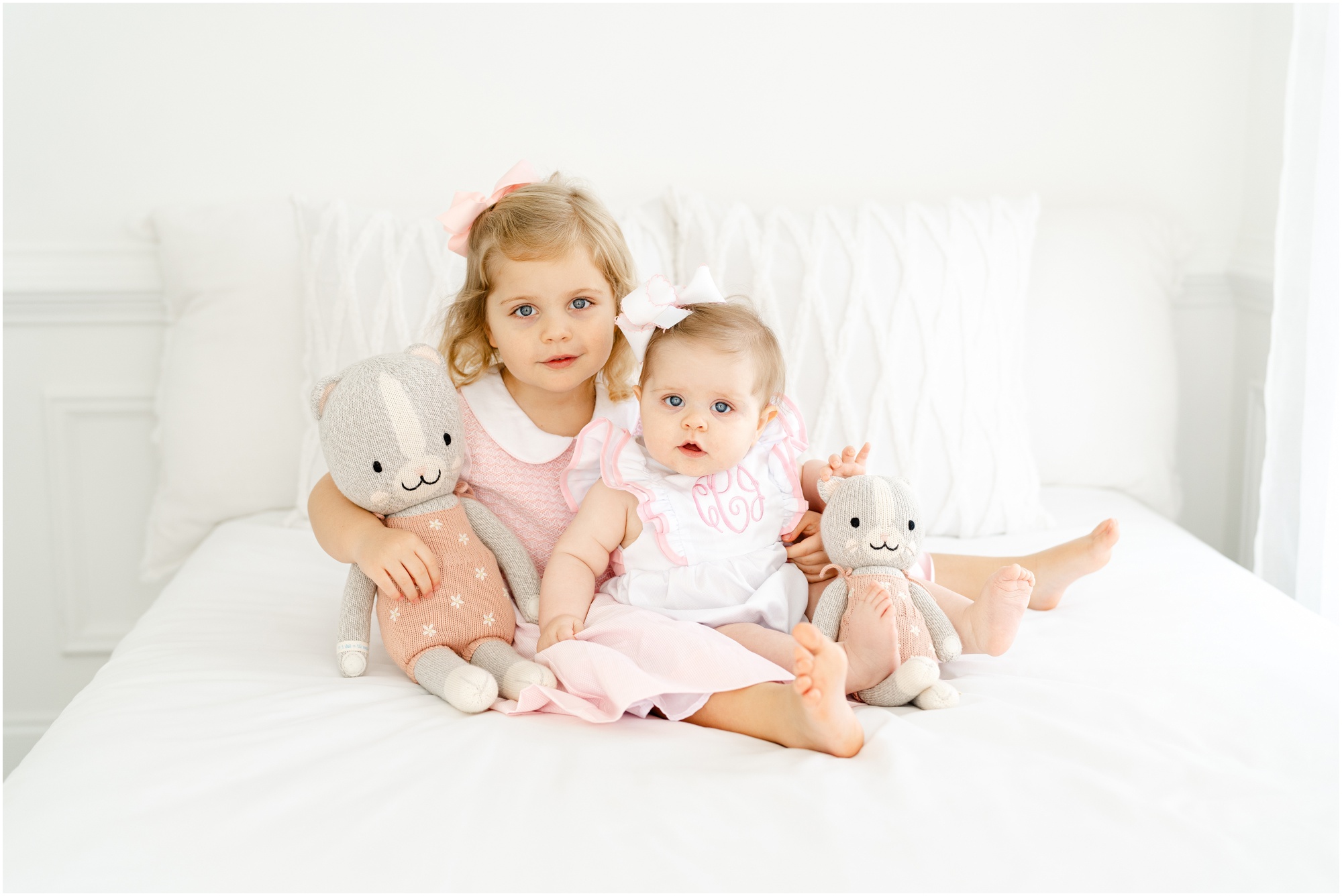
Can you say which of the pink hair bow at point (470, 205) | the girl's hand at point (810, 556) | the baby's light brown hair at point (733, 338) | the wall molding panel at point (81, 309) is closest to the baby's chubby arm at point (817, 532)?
the girl's hand at point (810, 556)

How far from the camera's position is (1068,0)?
71.7 inches

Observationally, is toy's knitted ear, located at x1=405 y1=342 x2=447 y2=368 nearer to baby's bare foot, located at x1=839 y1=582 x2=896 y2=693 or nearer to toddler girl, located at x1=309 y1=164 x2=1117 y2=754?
toddler girl, located at x1=309 y1=164 x2=1117 y2=754

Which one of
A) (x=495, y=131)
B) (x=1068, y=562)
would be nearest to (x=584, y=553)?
(x=1068, y=562)

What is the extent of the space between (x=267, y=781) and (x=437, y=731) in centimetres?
16

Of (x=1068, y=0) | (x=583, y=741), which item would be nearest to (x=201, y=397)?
(x=583, y=741)

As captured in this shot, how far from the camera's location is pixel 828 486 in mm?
1204

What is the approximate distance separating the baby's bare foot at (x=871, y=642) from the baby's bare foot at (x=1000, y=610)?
110 millimetres

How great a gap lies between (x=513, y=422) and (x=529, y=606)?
10.3 inches

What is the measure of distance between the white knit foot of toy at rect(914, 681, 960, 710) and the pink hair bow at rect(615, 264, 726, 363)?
1.65 ft

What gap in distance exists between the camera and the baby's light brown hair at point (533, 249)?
126 centimetres

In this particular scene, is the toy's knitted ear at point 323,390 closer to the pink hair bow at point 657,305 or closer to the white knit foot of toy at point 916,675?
the pink hair bow at point 657,305

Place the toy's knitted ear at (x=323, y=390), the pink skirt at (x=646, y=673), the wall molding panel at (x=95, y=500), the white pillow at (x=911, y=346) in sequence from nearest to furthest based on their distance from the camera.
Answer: the pink skirt at (x=646, y=673) < the toy's knitted ear at (x=323, y=390) < the white pillow at (x=911, y=346) < the wall molding panel at (x=95, y=500)

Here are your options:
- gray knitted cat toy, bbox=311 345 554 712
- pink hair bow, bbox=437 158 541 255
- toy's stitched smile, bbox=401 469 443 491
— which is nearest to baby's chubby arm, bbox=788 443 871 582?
gray knitted cat toy, bbox=311 345 554 712

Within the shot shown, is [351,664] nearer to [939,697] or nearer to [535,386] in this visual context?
[535,386]
